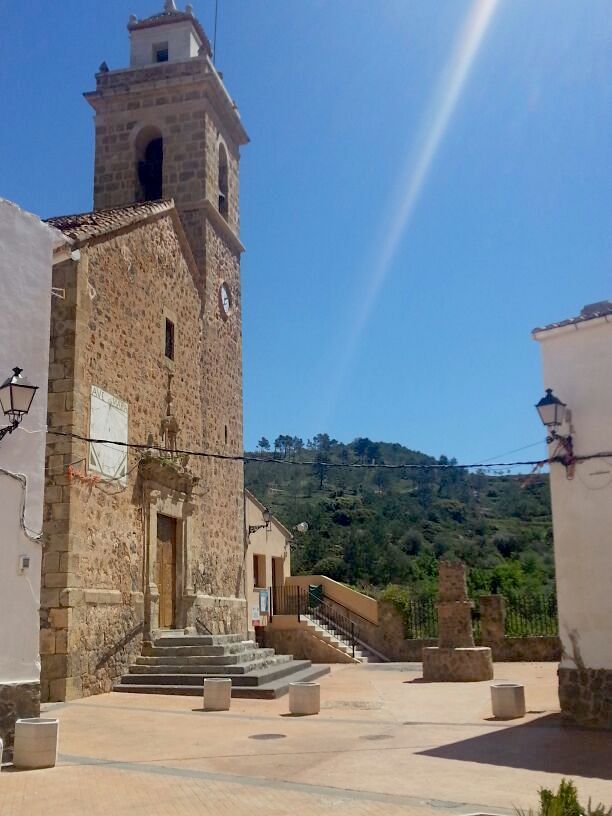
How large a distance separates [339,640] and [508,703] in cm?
1253

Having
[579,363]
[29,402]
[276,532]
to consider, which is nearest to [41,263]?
[29,402]

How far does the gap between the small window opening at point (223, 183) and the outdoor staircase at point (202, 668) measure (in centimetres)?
1137

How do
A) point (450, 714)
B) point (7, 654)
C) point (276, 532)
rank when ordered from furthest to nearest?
point (276, 532) → point (450, 714) → point (7, 654)

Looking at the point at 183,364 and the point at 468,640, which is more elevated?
the point at 183,364

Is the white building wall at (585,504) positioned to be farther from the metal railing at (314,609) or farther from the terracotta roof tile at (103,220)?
the metal railing at (314,609)

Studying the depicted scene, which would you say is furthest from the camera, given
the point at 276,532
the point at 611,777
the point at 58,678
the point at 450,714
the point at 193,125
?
the point at 276,532

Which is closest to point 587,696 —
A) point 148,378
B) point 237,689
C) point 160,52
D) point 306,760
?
point 306,760

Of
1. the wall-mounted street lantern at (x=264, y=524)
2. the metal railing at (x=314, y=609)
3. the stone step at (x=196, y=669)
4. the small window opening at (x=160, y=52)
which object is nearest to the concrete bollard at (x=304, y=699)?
the stone step at (x=196, y=669)

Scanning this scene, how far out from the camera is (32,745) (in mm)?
7695

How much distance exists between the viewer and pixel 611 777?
7.00 metres

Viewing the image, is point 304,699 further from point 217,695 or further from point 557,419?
point 557,419

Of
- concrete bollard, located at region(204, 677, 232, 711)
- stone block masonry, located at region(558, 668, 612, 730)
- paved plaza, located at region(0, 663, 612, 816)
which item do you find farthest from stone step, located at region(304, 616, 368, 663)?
stone block masonry, located at region(558, 668, 612, 730)

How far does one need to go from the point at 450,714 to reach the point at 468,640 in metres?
6.37

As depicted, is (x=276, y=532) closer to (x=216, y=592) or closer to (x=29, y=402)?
(x=216, y=592)
